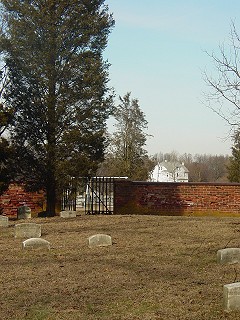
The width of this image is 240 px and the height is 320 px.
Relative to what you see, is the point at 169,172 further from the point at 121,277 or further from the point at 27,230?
the point at 121,277

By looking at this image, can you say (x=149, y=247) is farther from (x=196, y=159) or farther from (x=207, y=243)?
(x=196, y=159)

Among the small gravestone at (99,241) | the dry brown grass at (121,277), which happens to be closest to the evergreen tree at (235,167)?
the dry brown grass at (121,277)

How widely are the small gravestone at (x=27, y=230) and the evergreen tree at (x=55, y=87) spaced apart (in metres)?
7.47

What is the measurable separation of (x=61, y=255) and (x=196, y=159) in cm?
10538

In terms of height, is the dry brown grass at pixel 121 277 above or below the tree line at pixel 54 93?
below

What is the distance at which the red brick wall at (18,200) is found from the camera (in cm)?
2428

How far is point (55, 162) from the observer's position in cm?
2077

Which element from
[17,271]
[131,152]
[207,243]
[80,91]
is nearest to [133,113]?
[131,152]

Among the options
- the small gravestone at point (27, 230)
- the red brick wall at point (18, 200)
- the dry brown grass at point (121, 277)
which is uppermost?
the red brick wall at point (18, 200)

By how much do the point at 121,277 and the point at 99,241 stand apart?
3.17 m

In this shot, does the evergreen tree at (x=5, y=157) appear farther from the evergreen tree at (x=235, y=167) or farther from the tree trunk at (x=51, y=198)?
the evergreen tree at (x=235, y=167)

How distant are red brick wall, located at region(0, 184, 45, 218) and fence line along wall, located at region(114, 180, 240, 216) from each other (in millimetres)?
3960

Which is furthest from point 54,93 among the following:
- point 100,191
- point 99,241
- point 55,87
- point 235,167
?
point 235,167

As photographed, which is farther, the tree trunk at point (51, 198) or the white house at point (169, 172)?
the white house at point (169, 172)
